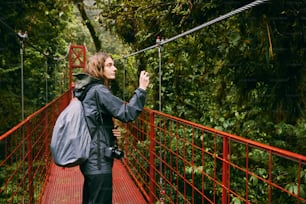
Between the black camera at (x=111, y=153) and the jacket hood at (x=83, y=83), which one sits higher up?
the jacket hood at (x=83, y=83)

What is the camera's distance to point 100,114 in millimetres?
1738

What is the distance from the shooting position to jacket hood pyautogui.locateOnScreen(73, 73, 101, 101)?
5.80 feet

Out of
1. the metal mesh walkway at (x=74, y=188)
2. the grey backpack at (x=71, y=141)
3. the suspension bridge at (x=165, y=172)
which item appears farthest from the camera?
the metal mesh walkway at (x=74, y=188)

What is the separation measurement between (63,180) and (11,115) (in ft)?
13.0

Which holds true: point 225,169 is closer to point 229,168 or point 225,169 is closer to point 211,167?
point 229,168

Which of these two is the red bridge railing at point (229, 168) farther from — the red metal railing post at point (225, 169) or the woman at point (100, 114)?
the woman at point (100, 114)

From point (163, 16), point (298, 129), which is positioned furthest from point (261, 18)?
point (163, 16)

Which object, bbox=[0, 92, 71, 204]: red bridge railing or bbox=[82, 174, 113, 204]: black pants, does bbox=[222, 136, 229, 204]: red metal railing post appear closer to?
bbox=[82, 174, 113, 204]: black pants

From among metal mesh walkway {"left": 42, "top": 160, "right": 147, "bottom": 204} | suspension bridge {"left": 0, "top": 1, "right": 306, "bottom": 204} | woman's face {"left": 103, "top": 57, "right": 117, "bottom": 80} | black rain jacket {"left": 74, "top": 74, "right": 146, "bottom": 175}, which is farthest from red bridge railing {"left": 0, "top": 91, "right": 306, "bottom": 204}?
woman's face {"left": 103, "top": 57, "right": 117, "bottom": 80}

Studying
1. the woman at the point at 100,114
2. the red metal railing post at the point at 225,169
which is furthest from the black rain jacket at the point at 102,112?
the red metal railing post at the point at 225,169

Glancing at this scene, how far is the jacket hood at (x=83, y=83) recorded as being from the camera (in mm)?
1769

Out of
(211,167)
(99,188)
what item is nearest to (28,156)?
(99,188)

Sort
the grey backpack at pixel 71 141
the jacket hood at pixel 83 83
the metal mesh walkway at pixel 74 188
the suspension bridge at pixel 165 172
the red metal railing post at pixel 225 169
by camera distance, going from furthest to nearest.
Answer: the metal mesh walkway at pixel 74 188 < the suspension bridge at pixel 165 172 < the jacket hood at pixel 83 83 < the grey backpack at pixel 71 141 < the red metal railing post at pixel 225 169

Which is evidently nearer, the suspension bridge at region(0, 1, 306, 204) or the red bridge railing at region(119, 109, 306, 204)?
the red bridge railing at region(119, 109, 306, 204)
